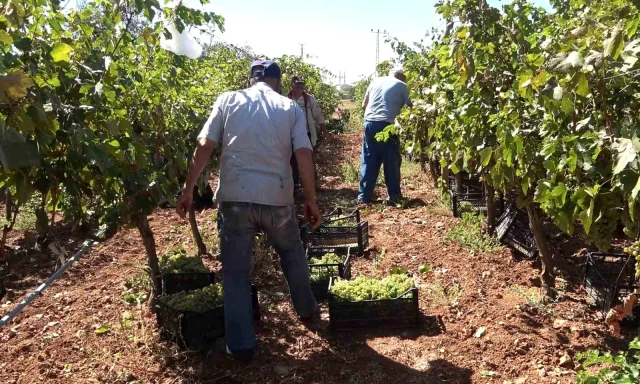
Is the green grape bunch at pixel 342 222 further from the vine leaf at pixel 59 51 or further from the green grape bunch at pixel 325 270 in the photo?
the vine leaf at pixel 59 51

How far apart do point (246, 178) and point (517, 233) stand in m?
2.74

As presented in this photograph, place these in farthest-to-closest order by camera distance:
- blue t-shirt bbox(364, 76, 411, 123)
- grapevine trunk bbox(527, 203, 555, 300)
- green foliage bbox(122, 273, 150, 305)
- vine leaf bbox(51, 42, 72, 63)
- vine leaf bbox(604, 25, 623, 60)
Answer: blue t-shirt bbox(364, 76, 411, 123)
green foliage bbox(122, 273, 150, 305)
grapevine trunk bbox(527, 203, 555, 300)
vine leaf bbox(51, 42, 72, 63)
vine leaf bbox(604, 25, 623, 60)

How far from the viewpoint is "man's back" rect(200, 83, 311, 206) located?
3104 millimetres

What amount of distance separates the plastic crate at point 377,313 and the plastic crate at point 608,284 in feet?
3.80

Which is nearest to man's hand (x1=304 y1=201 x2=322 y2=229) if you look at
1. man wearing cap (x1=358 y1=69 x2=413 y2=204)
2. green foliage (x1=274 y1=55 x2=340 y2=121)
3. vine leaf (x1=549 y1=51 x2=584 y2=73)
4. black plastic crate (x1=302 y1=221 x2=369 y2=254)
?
vine leaf (x1=549 y1=51 x2=584 y2=73)

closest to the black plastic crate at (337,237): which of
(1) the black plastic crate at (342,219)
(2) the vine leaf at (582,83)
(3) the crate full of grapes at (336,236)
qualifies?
(3) the crate full of grapes at (336,236)

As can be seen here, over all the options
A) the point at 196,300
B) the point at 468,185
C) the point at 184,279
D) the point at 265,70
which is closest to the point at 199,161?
the point at 265,70

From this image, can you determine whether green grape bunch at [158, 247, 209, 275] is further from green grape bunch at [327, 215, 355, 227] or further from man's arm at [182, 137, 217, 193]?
green grape bunch at [327, 215, 355, 227]

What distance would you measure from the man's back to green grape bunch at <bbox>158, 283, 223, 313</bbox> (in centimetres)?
65

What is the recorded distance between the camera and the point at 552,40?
A: 10.1ft

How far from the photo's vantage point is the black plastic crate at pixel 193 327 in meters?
3.25

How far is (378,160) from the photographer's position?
6926 millimetres

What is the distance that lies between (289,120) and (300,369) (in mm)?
1371

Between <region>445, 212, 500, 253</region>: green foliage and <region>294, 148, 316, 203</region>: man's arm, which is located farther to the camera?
<region>445, 212, 500, 253</region>: green foliage
